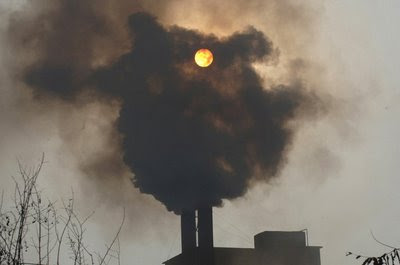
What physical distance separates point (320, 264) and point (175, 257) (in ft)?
31.8

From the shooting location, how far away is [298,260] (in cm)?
4162

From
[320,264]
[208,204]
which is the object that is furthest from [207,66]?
[320,264]

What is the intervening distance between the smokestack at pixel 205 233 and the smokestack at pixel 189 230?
39 centimetres

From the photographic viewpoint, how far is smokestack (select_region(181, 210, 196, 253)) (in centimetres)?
3428

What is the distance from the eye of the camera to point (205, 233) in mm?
33906

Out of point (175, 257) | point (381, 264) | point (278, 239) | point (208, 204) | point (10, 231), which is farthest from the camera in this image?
point (278, 239)

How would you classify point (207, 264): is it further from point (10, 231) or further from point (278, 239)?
point (10, 231)

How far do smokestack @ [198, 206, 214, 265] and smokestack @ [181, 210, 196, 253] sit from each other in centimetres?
39

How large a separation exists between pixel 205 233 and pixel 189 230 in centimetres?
92

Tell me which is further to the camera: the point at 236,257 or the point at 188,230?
the point at 236,257

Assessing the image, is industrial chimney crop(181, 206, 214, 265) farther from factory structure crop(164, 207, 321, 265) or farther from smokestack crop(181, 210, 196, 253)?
factory structure crop(164, 207, 321, 265)

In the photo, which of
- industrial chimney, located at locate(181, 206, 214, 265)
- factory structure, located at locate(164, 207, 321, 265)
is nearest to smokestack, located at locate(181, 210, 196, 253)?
industrial chimney, located at locate(181, 206, 214, 265)

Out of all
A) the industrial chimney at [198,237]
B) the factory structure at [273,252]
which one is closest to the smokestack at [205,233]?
the industrial chimney at [198,237]

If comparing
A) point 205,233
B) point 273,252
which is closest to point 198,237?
point 205,233
